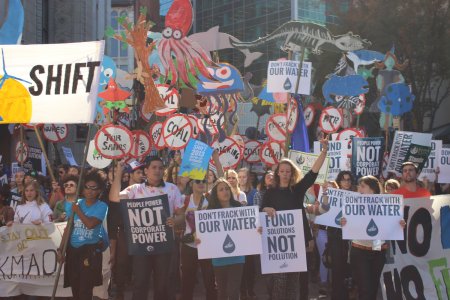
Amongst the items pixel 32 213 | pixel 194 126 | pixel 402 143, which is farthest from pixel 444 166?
pixel 32 213

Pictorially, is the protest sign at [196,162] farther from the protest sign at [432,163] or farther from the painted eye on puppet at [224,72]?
the protest sign at [432,163]

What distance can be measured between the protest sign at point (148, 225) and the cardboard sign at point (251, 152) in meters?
10.2

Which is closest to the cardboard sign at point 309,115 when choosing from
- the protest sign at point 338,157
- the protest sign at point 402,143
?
the protest sign at point 402,143

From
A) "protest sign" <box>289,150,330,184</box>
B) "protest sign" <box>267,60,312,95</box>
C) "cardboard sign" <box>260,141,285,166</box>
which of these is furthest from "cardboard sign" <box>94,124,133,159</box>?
"protest sign" <box>289,150,330,184</box>

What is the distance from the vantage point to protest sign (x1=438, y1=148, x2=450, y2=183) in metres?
12.5

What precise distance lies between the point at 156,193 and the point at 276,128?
883cm

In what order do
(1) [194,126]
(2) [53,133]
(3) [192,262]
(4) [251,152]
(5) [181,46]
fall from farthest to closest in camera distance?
(4) [251,152] < (2) [53,133] < (1) [194,126] < (5) [181,46] < (3) [192,262]

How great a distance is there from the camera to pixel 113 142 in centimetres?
1376

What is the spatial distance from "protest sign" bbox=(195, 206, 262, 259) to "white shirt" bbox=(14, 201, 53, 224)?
2.20m

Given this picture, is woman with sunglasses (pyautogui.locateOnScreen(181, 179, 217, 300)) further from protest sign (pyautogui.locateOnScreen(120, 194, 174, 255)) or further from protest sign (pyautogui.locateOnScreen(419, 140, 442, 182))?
protest sign (pyautogui.locateOnScreen(419, 140, 442, 182))

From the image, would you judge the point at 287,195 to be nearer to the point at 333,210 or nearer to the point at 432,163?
the point at 333,210

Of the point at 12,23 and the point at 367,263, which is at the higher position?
the point at 12,23

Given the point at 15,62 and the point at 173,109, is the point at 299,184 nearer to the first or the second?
the point at 15,62

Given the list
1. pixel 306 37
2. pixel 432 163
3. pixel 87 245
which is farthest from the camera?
pixel 432 163
